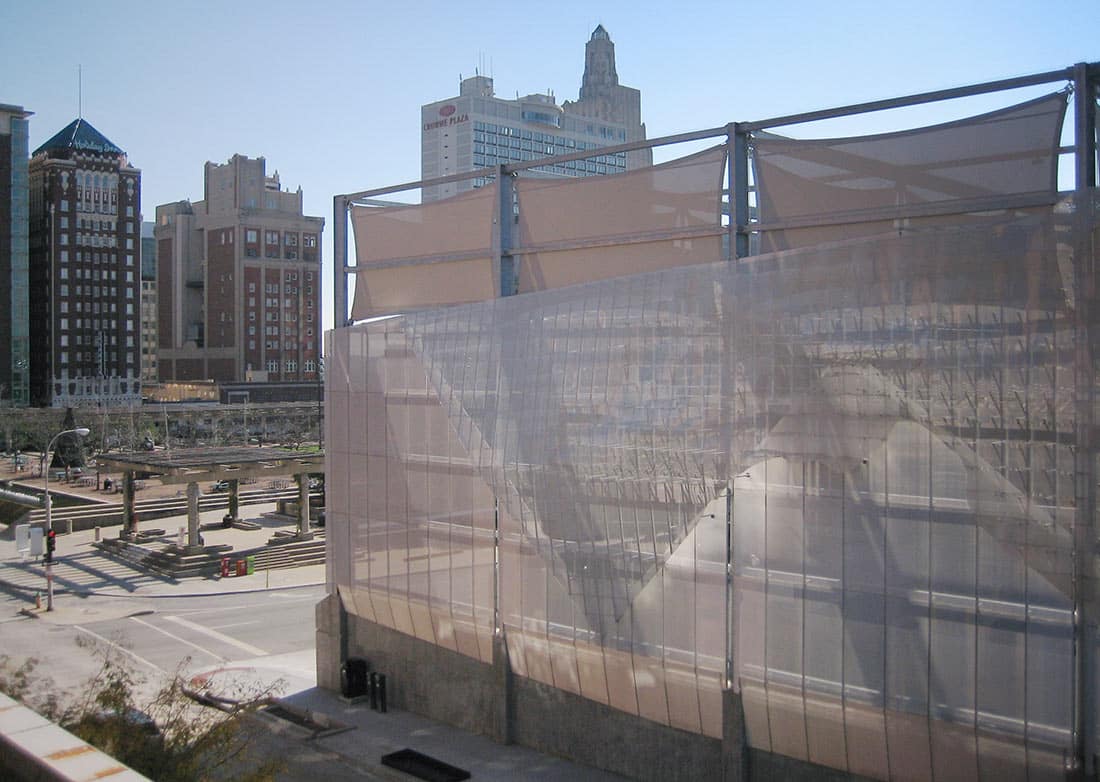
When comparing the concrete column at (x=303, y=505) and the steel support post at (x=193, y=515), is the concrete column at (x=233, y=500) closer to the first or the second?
the concrete column at (x=303, y=505)

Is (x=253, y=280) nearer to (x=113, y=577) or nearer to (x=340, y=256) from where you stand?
(x=113, y=577)

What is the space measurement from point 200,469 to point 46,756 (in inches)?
1386

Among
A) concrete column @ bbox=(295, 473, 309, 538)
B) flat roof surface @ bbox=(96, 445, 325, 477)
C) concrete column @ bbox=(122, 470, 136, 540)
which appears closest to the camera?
flat roof surface @ bbox=(96, 445, 325, 477)

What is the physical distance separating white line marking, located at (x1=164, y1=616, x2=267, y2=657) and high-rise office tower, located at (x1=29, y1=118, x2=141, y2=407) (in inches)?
3610

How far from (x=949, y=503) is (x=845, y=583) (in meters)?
1.82

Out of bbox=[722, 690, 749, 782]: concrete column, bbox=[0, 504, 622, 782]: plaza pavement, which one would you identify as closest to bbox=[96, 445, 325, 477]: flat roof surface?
bbox=[0, 504, 622, 782]: plaza pavement

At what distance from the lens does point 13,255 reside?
109 metres

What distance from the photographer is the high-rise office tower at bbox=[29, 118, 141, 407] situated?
385ft

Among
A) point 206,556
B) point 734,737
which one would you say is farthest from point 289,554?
point 734,737

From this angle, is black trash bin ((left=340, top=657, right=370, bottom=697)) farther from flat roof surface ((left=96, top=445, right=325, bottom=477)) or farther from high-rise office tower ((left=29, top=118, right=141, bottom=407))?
high-rise office tower ((left=29, top=118, right=141, bottom=407))

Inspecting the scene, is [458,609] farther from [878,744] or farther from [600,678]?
[878,744]

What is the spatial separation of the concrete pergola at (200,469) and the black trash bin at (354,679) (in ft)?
59.7

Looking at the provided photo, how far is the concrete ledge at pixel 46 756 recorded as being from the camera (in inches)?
213

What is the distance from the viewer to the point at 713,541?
15250mm
